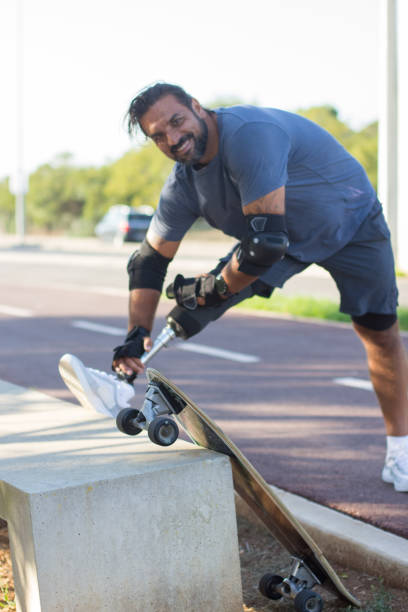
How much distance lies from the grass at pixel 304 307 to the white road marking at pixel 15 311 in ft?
9.02

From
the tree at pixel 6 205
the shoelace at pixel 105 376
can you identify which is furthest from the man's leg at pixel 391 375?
the tree at pixel 6 205

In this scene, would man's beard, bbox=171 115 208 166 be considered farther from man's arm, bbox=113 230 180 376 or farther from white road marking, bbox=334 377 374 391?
white road marking, bbox=334 377 374 391

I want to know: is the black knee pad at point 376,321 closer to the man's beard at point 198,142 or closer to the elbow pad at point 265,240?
the elbow pad at point 265,240

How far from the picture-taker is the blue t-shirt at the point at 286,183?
2924 millimetres

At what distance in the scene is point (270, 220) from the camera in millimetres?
2926

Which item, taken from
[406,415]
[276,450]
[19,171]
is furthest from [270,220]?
[19,171]

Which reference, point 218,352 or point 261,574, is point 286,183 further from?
point 218,352

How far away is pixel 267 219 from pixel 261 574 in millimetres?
1256

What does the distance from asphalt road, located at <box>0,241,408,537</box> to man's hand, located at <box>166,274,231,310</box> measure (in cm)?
96

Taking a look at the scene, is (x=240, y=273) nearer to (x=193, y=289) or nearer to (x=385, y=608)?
(x=193, y=289)

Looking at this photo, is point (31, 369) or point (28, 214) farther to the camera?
point (28, 214)

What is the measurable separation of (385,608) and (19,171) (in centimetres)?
3233

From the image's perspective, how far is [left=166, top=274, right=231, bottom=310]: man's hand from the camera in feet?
10.5

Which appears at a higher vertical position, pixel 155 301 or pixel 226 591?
pixel 155 301
